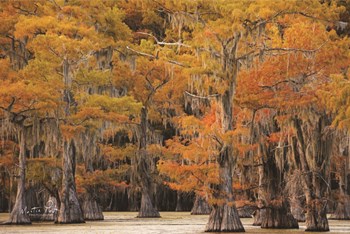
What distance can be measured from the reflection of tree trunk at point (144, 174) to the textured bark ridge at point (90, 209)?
3.81 m

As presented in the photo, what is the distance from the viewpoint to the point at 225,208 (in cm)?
2627

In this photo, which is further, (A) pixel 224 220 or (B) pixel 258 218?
(B) pixel 258 218

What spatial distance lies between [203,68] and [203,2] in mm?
2553

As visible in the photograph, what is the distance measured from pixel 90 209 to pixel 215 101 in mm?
14644

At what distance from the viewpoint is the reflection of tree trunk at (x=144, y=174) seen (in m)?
42.9

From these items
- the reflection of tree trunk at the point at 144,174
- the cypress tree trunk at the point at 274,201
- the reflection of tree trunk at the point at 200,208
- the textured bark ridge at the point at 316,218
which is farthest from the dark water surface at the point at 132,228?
the reflection of tree trunk at the point at 200,208

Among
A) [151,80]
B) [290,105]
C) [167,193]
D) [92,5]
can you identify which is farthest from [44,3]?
[167,193]

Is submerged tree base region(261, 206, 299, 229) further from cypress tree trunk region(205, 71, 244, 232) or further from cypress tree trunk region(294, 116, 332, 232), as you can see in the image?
cypress tree trunk region(205, 71, 244, 232)

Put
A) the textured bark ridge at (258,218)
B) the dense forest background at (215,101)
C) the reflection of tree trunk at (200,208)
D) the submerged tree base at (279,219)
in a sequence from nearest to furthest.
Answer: the dense forest background at (215,101) < the submerged tree base at (279,219) < the textured bark ridge at (258,218) < the reflection of tree trunk at (200,208)

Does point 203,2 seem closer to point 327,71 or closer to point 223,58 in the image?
point 223,58

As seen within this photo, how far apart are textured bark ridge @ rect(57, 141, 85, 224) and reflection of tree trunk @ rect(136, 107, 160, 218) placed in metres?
8.43

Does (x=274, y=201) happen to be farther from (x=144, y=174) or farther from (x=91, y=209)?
(x=144, y=174)

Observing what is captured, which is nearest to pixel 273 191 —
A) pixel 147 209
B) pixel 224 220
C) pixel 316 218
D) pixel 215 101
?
pixel 316 218

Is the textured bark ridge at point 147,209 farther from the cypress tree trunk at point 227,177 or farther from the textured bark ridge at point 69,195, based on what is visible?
the cypress tree trunk at point 227,177
